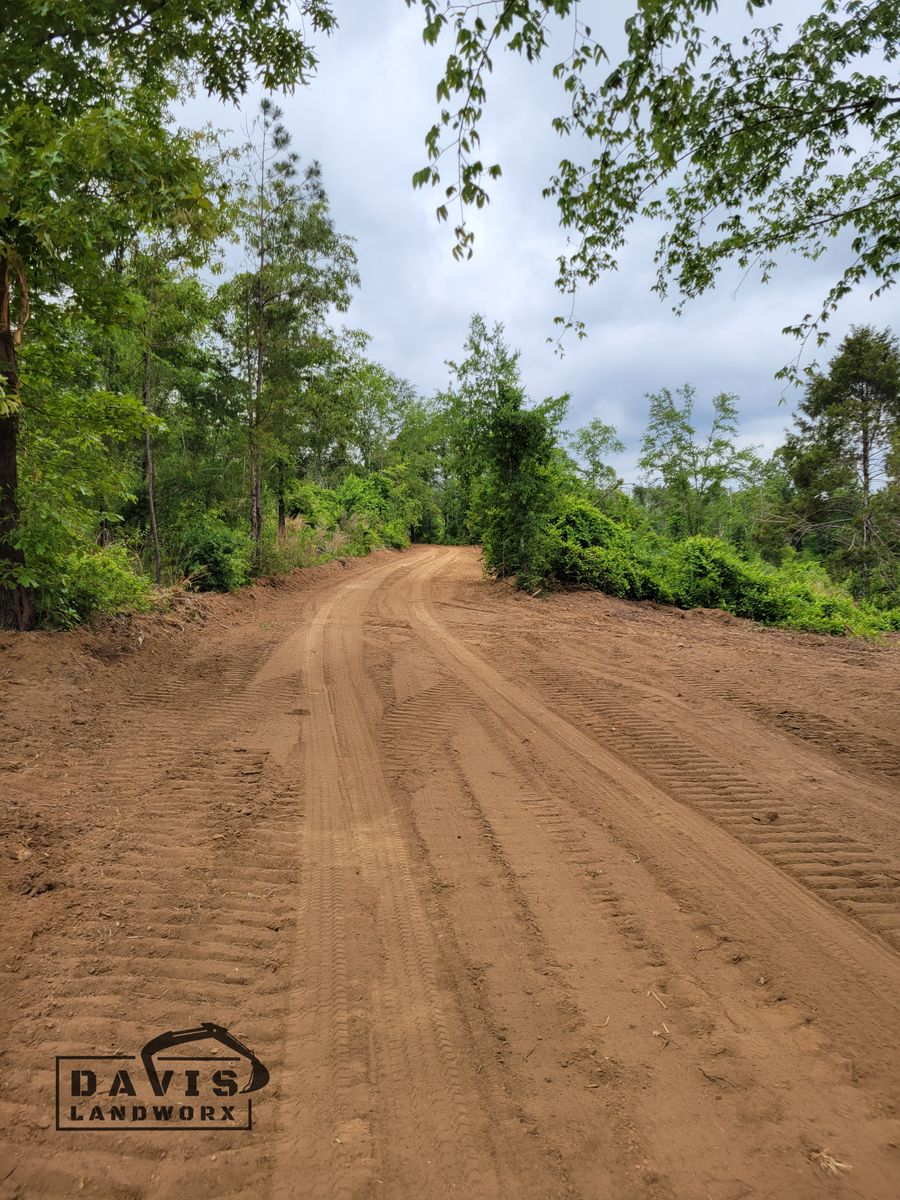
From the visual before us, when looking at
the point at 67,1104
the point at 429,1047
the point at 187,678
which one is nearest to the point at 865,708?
the point at 429,1047

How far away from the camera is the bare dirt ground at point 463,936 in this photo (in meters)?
1.67

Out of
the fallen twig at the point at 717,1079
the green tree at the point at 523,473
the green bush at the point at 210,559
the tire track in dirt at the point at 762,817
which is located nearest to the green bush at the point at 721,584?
the green tree at the point at 523,473

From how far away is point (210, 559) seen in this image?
40.2 ft

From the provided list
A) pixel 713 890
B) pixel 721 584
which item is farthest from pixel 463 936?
pixel 721 584

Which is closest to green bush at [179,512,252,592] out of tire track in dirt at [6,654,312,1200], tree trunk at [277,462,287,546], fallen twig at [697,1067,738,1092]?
tree trunk at [277,462,287,546]

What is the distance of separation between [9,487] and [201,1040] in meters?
6.68

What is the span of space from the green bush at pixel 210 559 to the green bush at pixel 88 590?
11.6 ft

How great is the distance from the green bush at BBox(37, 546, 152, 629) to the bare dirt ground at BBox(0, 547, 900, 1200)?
127cm

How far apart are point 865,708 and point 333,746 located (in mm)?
5655

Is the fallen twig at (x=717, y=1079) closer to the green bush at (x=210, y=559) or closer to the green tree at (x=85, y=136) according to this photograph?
the green tree at (x=85, y=136)

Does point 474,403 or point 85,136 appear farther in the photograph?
point 474,403

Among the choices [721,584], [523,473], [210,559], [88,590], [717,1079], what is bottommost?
[717,1079]

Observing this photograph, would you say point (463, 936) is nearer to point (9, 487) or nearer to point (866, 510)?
point (9, 487)

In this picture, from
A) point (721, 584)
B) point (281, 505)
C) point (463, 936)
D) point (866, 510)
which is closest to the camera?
point (463, 936)
